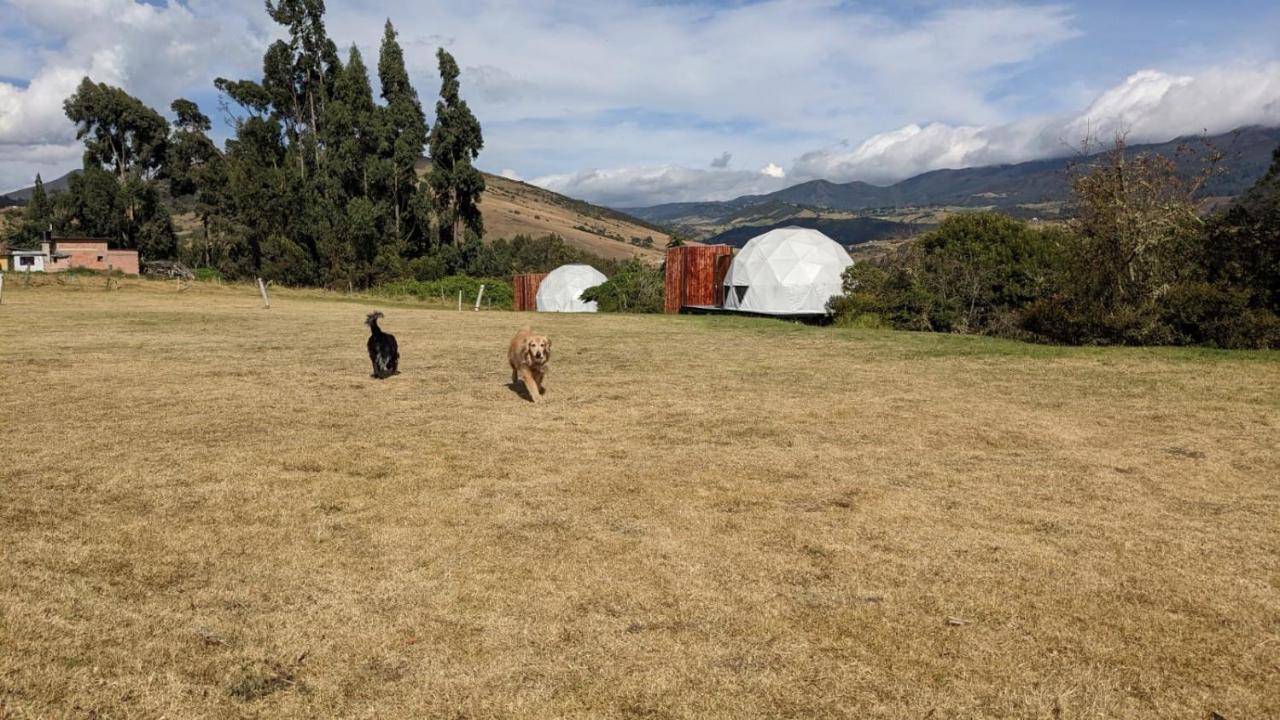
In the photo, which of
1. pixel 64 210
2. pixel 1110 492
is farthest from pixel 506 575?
pixel 64 210

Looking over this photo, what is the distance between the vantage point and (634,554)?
194 inches

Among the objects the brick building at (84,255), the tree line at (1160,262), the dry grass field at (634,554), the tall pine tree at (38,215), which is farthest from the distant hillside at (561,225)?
the dry grass field at (634,554)

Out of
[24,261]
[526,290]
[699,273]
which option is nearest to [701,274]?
[699,273]

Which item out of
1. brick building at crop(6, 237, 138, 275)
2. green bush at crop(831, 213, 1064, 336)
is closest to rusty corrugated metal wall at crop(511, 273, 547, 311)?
green bush at crop(831, 213, 1064, 336)

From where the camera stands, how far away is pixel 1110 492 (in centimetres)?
636

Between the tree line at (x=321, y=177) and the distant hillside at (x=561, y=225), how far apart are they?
5456 centimetres

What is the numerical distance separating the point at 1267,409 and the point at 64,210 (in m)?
88.5

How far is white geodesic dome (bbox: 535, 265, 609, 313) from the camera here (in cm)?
5109

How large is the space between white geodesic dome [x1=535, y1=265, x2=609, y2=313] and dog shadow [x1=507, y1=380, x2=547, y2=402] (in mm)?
37897

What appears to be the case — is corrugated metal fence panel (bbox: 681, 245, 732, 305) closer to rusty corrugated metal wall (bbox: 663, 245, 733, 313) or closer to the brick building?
rusty corrugated metal wall (bbox: 663, 245, 733, 313)

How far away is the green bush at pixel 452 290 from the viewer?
52656 mm

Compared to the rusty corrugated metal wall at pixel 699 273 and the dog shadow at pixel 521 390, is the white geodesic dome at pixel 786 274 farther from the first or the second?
the dog shadow at pixel 521 390

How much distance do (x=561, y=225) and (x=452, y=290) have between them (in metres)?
104

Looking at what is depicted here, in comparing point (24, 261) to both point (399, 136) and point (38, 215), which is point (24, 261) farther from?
point (399, 136)
